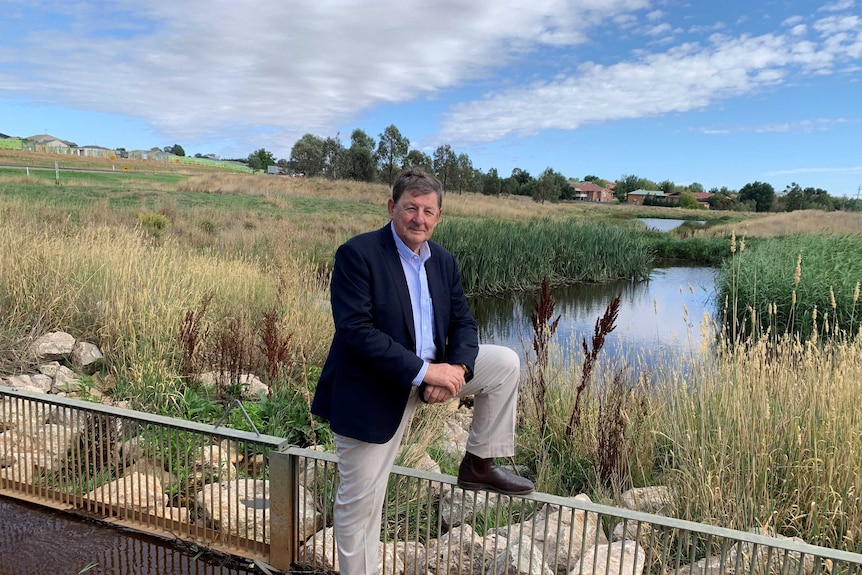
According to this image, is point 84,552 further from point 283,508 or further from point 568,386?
point 568,386

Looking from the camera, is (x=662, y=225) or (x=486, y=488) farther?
(x=662, y=225)

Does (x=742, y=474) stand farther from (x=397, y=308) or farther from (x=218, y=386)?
(x=218, y=386)

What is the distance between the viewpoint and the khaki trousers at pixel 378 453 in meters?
1.97

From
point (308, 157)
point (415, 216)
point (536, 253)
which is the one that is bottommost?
point (536, 253)

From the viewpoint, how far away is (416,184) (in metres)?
1.96

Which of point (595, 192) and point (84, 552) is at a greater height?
point (595, 192)

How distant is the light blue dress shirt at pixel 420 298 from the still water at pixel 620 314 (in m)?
4.98

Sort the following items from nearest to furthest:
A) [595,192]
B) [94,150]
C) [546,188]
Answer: [546,188]
[94,150]
[595,192]

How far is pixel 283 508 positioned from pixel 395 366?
2.92ft

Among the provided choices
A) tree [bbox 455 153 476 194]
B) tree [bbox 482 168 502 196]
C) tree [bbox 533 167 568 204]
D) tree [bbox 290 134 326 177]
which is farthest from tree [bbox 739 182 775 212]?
tree [bbox 290 134 326 177]

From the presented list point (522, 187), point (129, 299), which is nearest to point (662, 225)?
point (522, 187)

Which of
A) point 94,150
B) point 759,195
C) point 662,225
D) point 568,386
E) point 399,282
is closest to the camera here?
point 399,282

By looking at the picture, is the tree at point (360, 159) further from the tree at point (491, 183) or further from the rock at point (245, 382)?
the rock at point (245, 382)

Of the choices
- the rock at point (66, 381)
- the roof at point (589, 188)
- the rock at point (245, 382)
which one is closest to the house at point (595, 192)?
the roof at point (589, 188)
